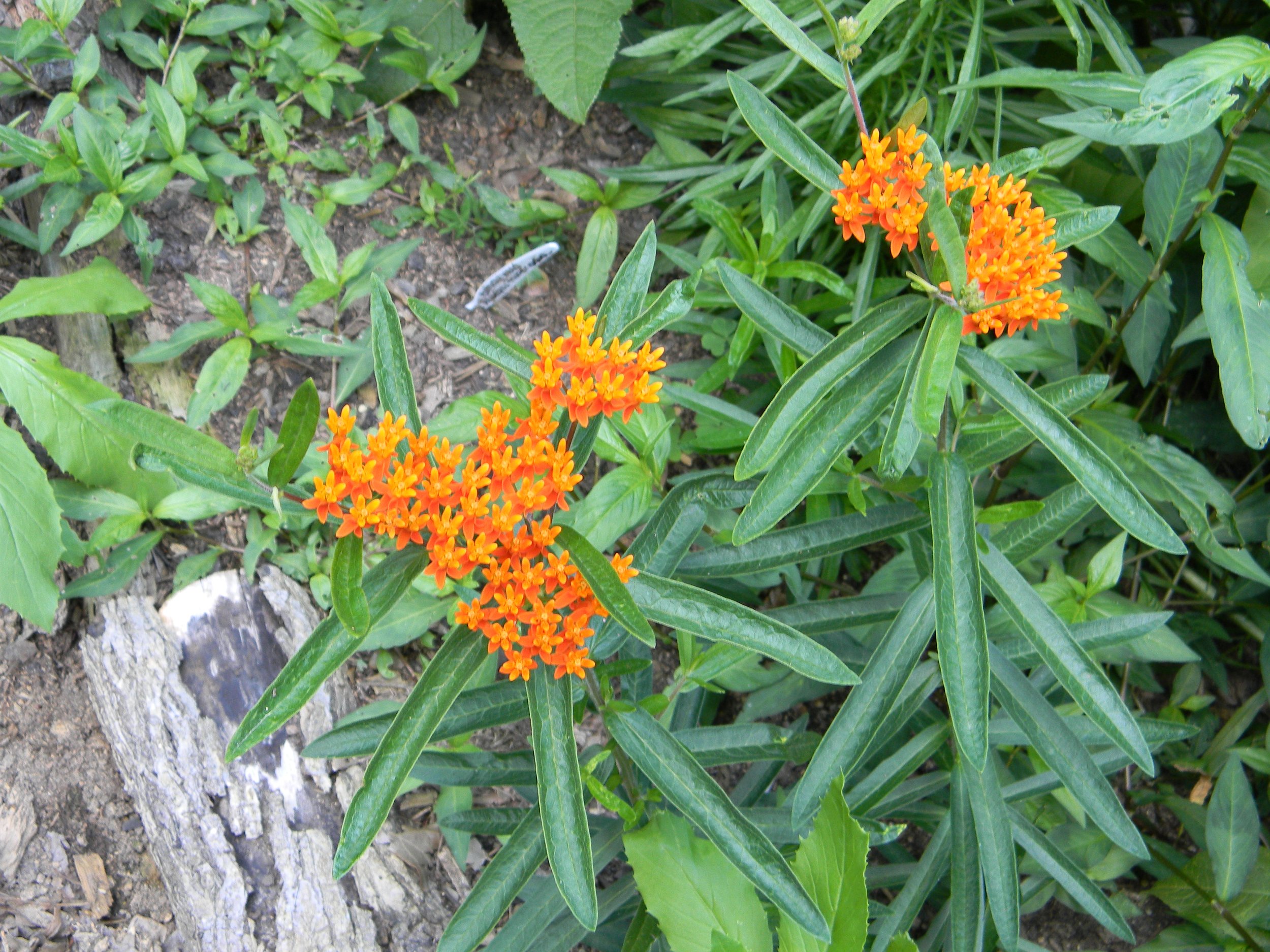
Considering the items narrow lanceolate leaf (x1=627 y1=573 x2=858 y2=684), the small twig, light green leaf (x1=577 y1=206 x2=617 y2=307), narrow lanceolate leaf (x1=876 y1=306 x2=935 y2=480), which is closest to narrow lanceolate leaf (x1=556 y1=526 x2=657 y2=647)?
narrow lanceolate leaf (x1=627 y1=573 x2=858 y2=684)

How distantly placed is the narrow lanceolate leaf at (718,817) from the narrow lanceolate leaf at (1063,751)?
0.56m

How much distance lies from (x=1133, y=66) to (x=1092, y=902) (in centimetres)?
197

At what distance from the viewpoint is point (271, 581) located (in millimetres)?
2158

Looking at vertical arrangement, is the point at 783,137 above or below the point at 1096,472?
above

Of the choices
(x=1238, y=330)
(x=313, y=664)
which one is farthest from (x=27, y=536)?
(x=1238, y=330)

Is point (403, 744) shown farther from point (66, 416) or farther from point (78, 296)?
point (78, 296)

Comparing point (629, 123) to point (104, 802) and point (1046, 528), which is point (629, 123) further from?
point (104, 802)

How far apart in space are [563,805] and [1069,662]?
2.84 ft

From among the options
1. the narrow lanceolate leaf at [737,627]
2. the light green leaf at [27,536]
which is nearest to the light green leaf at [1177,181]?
the narrow lanceolate leaf at [737,627]

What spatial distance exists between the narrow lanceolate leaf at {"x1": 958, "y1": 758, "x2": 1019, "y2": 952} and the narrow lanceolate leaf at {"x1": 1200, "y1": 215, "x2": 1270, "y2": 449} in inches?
33.9

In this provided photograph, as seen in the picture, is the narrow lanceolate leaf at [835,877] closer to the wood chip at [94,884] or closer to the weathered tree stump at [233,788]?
the weathered tree stump at [233,788]

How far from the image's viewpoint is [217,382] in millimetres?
2178

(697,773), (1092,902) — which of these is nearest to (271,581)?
(697,773)

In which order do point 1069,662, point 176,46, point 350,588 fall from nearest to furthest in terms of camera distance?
point 350,588 → point 1069,662 → point 176,46
